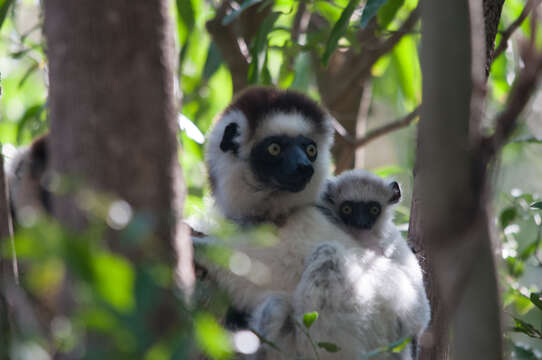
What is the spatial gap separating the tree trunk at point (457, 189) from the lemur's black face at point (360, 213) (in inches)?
→ 96.5

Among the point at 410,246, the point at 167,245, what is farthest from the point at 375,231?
the point at 167,245

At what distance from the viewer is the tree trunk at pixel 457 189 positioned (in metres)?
1.54

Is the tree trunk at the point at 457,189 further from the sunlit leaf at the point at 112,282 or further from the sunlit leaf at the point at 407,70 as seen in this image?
the sunlit leaf at the point at 407,70

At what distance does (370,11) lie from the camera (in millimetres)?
3850

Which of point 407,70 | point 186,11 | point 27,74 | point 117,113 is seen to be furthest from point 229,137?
point 407,70

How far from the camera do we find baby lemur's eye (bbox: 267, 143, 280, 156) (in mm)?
3929

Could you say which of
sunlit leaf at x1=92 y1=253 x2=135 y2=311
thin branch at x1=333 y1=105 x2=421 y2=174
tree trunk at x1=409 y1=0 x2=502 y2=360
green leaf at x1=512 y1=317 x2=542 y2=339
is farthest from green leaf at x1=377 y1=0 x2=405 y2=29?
sunlit leaf at x1=92 y1=253 x2=135 y2=311

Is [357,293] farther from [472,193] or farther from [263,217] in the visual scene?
[472,193]

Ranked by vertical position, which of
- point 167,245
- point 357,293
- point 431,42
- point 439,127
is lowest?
point 357,293

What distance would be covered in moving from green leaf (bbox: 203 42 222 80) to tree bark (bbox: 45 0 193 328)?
399 centimetres

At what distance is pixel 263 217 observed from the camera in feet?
12.7

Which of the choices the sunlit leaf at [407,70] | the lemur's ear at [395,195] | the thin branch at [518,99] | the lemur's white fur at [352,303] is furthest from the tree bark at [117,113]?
the sunlit leaf at [407,70]

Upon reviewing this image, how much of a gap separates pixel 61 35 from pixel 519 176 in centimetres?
1107

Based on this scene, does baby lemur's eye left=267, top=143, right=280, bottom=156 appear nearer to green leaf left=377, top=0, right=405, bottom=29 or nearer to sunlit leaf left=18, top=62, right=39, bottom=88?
green leaf left=377, top=0, right=405, bottom=29
